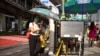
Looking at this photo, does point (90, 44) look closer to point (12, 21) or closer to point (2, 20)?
point (2, 20)

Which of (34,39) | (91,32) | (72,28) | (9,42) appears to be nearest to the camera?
(34,39)

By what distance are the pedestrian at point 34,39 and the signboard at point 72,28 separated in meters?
2.20

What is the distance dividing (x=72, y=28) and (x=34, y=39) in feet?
8.69

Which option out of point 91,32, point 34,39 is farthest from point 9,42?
point 34,39

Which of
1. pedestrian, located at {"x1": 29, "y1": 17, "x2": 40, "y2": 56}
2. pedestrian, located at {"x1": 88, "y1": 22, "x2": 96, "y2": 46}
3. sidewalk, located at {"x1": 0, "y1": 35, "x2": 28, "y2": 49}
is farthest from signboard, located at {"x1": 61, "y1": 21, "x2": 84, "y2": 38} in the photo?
sidewalk, located at {"x1": 0, "y1": 35, "x2": 28, "y2": 49}

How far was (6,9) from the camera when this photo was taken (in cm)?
5984

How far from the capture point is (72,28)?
41.6ft

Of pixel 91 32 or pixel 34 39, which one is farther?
pixel 91 32

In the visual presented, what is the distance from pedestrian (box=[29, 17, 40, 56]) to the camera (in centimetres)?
1046

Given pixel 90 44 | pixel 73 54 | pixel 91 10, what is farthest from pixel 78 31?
pixel 90 44

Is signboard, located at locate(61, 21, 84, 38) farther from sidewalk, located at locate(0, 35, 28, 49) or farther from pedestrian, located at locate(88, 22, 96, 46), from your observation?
sidewalk, located at locate(0, 35, 28, 49)

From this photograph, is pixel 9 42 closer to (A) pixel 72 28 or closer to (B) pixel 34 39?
(A) pixel 72 28

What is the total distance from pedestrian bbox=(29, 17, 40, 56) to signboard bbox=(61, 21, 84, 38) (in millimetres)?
2203

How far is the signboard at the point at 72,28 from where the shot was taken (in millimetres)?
12570
